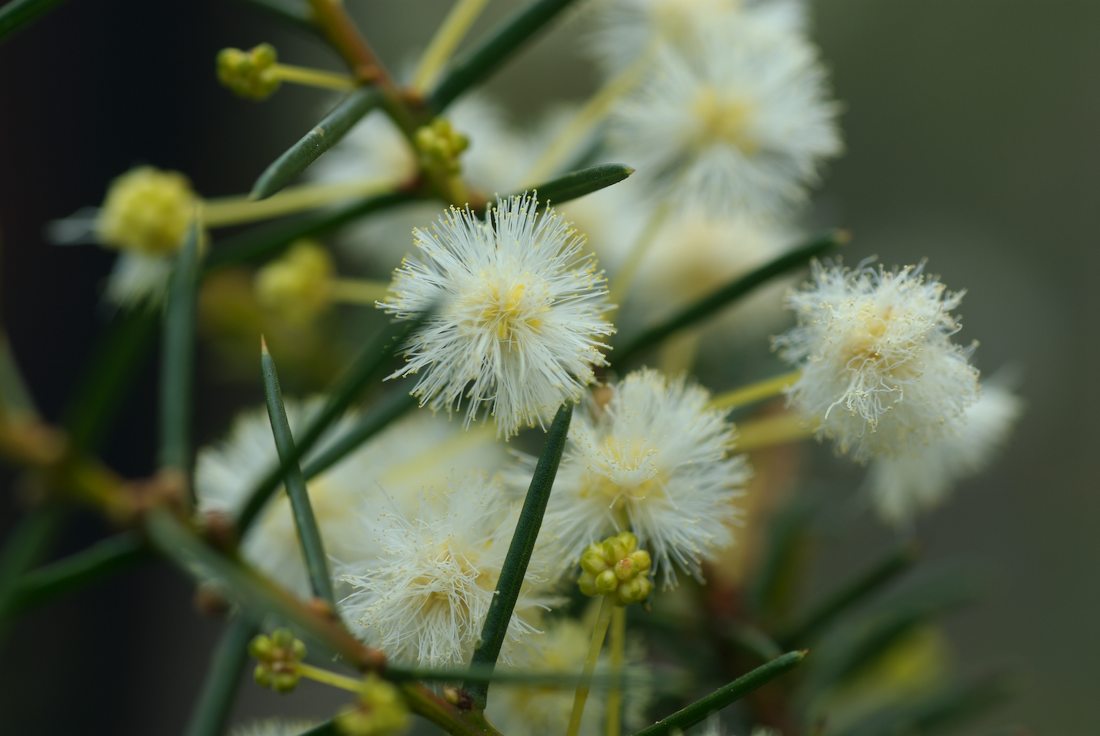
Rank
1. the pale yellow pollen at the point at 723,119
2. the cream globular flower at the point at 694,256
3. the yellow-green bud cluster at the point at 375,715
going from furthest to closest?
the cream globular flower at the point at 694,256
the pale yellow pollen at the point at 723,119
the yellow-green bud cluster at the point at 375,715

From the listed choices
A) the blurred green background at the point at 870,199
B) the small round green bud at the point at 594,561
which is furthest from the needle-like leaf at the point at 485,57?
the blurred green background at the point at 870,199

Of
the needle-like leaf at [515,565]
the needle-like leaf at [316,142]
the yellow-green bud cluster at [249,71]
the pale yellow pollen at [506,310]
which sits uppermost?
the yellow-green bud cluster at [249,71]

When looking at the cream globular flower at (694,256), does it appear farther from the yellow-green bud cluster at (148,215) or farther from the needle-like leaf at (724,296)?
the yellow-green bud cluster at (148,215)

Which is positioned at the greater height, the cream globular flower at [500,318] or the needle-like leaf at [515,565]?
the cream globular flower at [500,318]

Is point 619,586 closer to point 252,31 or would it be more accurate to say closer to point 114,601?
point 114,601

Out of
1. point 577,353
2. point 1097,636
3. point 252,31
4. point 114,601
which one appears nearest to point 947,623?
point 1097,636

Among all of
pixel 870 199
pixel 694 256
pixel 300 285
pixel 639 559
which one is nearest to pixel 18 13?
pixel 300 285
